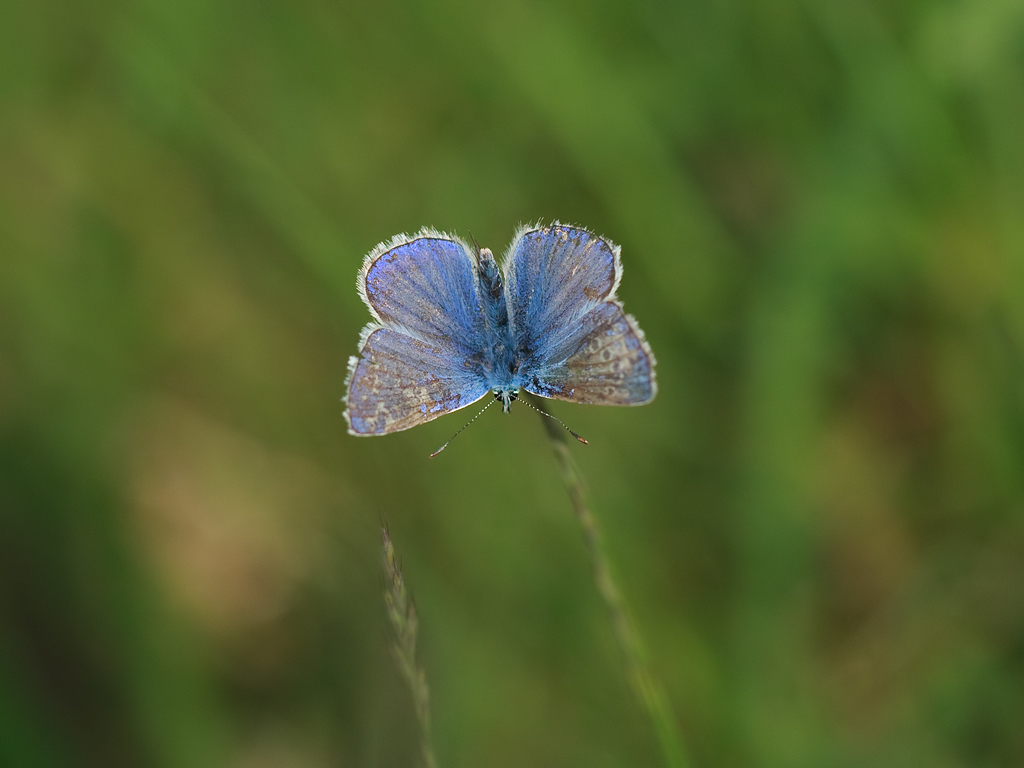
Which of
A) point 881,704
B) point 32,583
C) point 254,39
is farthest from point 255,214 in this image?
point 881,704

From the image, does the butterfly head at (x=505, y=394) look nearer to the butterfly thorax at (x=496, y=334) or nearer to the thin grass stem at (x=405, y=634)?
the butterfly thorax at (x=496, y=334)

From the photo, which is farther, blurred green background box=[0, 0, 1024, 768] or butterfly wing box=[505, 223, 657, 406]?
blurred green background box=[0, 0, 1024, 768]

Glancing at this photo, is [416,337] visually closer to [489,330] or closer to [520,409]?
[489,330]

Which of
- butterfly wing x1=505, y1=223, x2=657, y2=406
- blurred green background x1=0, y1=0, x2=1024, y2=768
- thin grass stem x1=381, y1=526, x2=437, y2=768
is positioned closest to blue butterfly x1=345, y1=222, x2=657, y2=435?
butterfly wing x1=505, y1=223, x2=657, y2=406

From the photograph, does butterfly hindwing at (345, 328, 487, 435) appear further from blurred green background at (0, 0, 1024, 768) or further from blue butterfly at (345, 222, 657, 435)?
blurred green background at (0, 0, 1024, 768)

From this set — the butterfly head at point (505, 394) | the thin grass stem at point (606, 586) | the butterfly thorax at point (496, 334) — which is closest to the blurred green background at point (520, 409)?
the butterfly thorax at point (496, 334)
